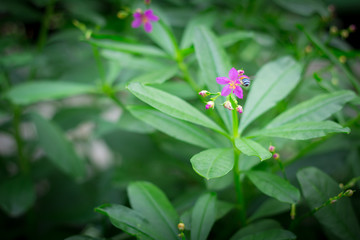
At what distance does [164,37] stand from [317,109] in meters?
0.47

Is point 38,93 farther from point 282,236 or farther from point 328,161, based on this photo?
point 328,161

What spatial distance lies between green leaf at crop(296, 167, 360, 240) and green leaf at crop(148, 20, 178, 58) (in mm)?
479

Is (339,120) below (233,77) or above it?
below

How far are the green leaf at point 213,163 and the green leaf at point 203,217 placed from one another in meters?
0.14

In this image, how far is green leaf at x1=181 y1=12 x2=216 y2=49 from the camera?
959 mm

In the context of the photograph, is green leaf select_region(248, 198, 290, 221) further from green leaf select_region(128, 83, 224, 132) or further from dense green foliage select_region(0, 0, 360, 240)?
green leaf select_region(128, 83, 224, 132)

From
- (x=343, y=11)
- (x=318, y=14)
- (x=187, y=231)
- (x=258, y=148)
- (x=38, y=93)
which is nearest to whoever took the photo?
(x=258, y=148)

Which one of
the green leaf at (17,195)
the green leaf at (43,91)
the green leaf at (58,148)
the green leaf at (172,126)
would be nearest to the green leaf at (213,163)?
the green leaf at (172,126)

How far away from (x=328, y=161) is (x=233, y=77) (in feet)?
2.05

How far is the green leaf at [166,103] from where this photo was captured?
0.63 metres

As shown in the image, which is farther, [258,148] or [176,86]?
[176,86]

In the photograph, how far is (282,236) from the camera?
0.64 metres

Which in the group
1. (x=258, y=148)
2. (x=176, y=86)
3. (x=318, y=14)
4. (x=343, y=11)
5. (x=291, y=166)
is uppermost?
(x=343, y=11)

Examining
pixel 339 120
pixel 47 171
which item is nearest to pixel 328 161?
pixel 339 120
